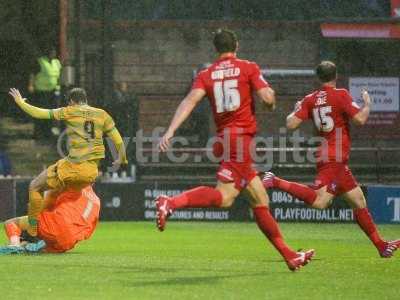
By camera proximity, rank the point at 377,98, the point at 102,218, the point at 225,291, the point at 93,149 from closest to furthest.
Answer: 1. the point at 225,291
2. the point at 93,149
3. the point at 102,218
4. the point at 377,98

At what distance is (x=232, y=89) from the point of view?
1416 cm

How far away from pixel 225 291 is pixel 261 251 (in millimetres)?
5436

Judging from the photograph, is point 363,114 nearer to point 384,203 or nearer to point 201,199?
point 201,199

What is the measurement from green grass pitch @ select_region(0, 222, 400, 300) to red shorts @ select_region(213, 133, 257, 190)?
987mm

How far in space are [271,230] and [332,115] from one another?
107 inches

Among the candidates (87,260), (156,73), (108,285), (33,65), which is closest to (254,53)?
(156,73)


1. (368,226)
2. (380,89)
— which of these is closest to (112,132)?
(368,226)

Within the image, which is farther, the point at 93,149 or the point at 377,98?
the point at 377,98

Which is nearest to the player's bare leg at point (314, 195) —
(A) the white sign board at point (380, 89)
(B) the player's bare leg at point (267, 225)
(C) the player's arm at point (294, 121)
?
(C) the player's arm at point (294, 121)

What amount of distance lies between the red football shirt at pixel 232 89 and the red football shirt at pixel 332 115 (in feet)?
7.83

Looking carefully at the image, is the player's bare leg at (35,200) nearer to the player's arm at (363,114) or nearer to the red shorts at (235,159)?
the red shorts at (235,159)

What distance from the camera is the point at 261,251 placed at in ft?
59.9

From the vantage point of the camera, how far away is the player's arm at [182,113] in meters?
13.7

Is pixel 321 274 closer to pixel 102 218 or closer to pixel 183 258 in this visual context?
pixel 183 258
